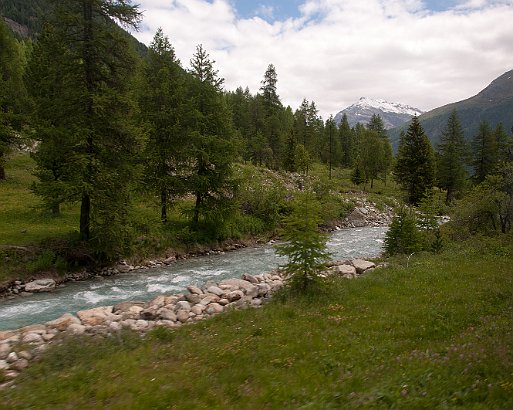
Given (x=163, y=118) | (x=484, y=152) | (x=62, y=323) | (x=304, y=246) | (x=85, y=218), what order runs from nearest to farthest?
(x=62, y=323)
(x=304, y=246)
(x=85, y=218)
(x=163, y=118)
(x=484, y=152)

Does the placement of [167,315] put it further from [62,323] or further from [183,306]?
[62,323]

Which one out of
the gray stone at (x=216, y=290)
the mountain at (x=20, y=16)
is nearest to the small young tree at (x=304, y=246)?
the gray stone at (x=216, y=290)

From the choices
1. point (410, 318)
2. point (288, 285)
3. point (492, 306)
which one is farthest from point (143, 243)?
point (492, 306)

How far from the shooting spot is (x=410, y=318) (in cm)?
1032

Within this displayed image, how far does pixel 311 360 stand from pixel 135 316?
762 centimetres

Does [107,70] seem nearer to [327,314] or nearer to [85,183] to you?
[85,183]

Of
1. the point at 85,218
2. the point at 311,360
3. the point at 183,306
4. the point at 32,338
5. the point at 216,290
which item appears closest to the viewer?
the point at 311,360

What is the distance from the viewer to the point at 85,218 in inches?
815

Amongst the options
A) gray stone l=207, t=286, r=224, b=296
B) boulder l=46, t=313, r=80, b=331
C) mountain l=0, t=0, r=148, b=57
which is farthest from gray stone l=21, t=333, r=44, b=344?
mountain l=0, t=0, r=148, b=57

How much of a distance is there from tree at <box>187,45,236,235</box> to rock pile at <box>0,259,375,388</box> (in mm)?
11152

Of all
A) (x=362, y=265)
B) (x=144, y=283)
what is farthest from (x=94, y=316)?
(x=362, y=265)

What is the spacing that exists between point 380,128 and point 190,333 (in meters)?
92.7

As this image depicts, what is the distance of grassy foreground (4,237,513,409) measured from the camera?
19.8 ft

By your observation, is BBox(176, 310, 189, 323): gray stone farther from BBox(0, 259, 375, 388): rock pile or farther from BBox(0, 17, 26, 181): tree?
BBox(0, 17, 26, 181): tree
